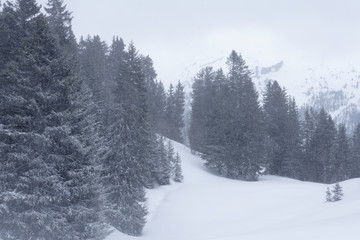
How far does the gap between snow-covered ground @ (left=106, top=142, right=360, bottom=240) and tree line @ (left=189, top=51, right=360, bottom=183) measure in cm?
1098

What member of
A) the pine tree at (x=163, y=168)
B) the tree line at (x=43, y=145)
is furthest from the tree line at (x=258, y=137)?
the tree line at (x=43, y=145)

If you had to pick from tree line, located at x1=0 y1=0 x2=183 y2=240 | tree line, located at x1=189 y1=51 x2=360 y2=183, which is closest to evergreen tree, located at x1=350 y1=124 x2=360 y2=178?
tree line, located at x1=189 y1=51 x2=360 y2=183

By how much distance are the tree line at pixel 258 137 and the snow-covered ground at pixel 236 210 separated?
10979 millimetres

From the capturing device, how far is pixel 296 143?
56.4 metres

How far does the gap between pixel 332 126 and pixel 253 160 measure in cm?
1978

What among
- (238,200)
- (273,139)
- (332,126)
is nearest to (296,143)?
(273,139)

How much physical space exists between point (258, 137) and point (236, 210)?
2357cm

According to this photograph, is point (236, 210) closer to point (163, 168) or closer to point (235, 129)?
point (163, 168)

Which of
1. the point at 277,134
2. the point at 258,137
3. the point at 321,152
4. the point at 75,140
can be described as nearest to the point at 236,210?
the point at 75,140

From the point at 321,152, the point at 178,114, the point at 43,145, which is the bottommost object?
the point at 43,145

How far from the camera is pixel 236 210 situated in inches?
1082

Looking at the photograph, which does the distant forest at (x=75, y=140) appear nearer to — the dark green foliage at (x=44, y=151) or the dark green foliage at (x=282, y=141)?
the dark green foliage at (x=44, y=151)

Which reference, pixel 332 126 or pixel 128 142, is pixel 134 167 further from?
pixel 332 126

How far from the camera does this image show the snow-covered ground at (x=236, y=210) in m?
16.4
